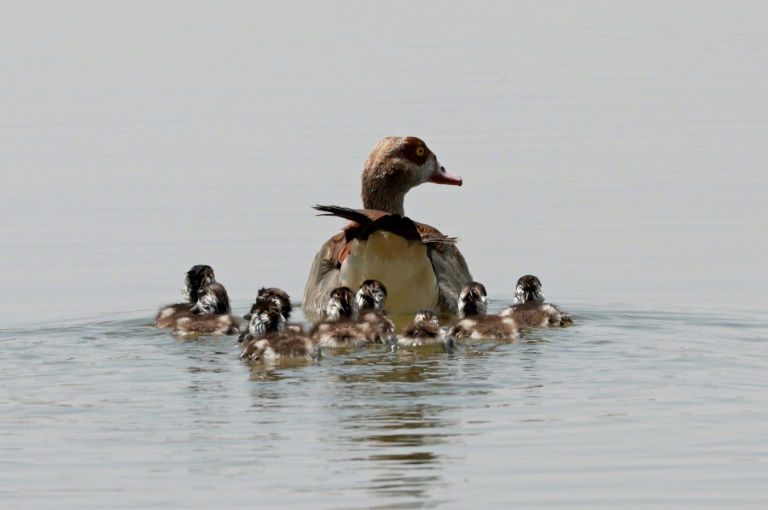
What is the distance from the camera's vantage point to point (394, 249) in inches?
517

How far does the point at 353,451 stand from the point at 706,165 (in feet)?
37.5

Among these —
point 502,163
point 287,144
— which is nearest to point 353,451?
point 502,163

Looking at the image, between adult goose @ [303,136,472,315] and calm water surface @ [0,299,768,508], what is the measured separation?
1.32 meters

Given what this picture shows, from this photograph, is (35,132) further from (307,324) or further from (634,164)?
(307,324)

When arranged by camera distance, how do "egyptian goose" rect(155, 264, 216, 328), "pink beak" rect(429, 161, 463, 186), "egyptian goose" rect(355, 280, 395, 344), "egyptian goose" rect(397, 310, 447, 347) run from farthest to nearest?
"pink beak" rect(429, 161, 463, 186) < "egyptian goose" rect(155, 264, 216, 328) < "egyptian goose" rect(355, 280, 395, 344) < "egyptian goose" rect(397, 310, 447, 347)

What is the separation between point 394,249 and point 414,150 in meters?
2.74

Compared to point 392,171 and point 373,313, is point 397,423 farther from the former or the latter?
point 392,171

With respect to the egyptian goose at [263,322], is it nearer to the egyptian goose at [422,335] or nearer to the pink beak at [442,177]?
the egyptian goose at [422,335]

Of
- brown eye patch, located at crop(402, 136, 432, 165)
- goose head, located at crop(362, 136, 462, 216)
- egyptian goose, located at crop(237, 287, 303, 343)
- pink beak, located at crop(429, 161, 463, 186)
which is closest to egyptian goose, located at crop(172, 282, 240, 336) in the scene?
egyptian goose, located at crop(237, 287, 303, 343)

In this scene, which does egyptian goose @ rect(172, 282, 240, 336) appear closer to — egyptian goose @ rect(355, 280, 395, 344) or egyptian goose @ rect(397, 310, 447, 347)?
egyptian goose @ rect(355, 280, 395, 344)

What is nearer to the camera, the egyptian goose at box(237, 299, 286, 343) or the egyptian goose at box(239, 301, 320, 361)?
the egyptian goose at box(239, 301, 320, 361)

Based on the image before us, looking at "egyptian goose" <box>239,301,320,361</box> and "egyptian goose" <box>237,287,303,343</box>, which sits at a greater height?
"egyptian goose" <box>237,287,303,343</box>

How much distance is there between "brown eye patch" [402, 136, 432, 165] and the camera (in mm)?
15680

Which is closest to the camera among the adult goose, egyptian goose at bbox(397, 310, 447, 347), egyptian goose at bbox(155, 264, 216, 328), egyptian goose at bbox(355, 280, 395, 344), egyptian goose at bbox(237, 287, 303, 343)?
egyptian goose at bbox(397, 310, 447, 347)
